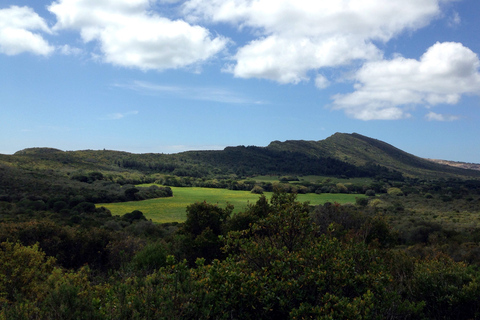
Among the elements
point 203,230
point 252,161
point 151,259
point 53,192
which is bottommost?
point 53,192

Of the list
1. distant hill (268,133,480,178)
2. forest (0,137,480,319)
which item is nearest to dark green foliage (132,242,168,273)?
forest (0,137,480,319)

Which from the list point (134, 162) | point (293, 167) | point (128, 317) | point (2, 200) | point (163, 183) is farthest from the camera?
point (293, 167)

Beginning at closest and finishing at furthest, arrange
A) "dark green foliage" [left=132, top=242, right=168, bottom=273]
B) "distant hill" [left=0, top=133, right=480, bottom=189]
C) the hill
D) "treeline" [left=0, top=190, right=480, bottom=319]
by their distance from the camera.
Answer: "treeline" [left=0, top=190, right=480, bottom=319] < "dark green foliage" [left=132, top=242, right=168, bottom=273] < the hill < "distant hill" [left=0, top=133, right=480, bottom=189]

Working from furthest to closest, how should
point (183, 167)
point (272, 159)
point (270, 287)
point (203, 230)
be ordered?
point (272, 159), point (183, 167), point (203, 230), point (270, 287)

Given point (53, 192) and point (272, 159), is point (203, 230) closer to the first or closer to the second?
point (53, 192)

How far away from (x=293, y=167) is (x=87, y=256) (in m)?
131

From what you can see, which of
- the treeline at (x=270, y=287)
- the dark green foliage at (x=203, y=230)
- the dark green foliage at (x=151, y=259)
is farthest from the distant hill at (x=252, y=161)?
the treeline at (x=270, y=287)

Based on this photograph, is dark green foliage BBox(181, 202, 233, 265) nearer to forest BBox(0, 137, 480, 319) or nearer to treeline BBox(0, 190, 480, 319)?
forest BBox(0, 137, 480, 319)

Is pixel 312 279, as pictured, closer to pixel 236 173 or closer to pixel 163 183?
pixel 163 183

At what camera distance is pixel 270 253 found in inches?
281

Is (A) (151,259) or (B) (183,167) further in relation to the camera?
(B) (183,167)

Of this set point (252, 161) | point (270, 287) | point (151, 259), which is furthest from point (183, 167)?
point (270, 287)

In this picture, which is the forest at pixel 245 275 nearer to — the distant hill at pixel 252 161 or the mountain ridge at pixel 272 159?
the distant hill at pixel 252 161

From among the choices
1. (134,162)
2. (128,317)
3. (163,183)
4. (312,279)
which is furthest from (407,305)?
(134,162)
